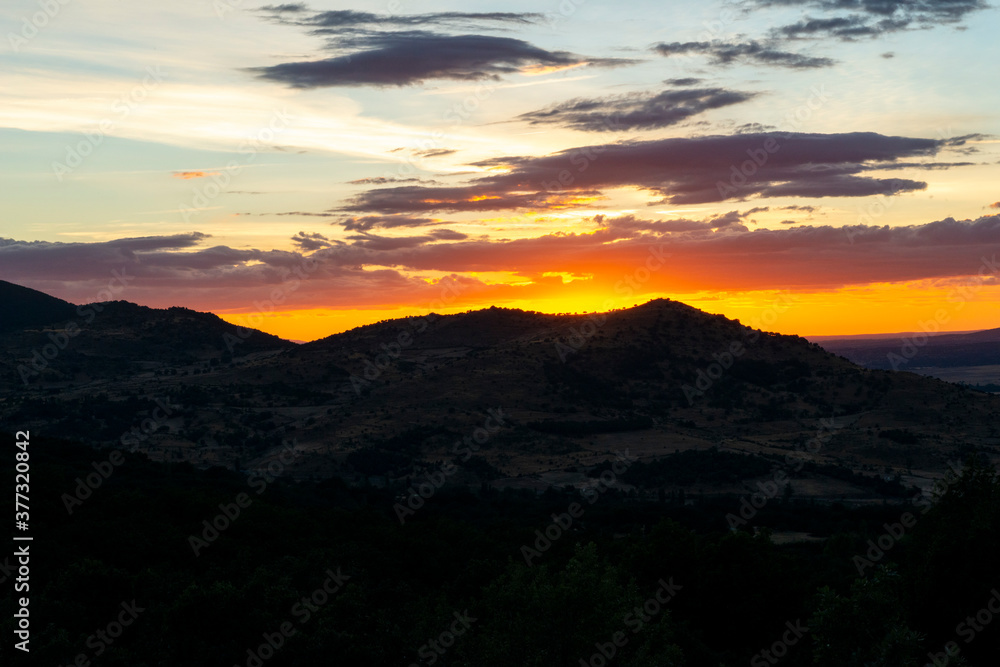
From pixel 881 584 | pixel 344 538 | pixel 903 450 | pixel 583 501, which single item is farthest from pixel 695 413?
pixel 881 584

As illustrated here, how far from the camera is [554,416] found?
16212 cm

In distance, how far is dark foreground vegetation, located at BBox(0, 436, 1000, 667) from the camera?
30.4 metres

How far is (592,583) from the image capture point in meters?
32.0

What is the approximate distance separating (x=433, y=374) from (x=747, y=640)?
5596 inches
